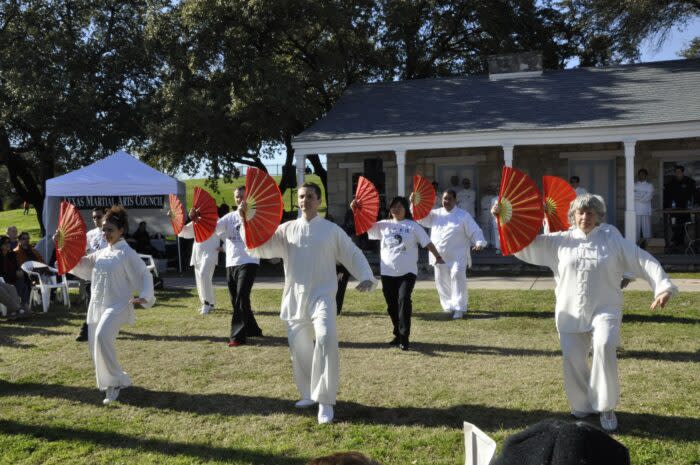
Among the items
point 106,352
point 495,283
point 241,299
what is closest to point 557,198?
point 241,299

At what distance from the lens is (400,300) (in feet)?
26.3

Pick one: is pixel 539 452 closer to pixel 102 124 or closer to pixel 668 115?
pixel 668 115

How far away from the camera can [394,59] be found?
25656mm

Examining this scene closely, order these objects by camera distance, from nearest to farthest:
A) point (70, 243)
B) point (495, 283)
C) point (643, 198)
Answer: point (70, 243) → point (495, 283) → point (643, 198)

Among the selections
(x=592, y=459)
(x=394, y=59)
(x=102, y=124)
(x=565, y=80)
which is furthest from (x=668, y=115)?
(x=102, y=124)

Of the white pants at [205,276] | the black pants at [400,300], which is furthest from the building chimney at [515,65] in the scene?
the black pants at [400,300]

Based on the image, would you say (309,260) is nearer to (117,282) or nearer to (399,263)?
(117,282)

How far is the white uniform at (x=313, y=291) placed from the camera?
222 inches

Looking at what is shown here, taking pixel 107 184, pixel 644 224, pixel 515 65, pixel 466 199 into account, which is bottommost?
pixel 644 224

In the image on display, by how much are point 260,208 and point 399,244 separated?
2.72 m

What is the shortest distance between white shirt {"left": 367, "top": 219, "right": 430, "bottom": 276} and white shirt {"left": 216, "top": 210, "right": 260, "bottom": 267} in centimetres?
163

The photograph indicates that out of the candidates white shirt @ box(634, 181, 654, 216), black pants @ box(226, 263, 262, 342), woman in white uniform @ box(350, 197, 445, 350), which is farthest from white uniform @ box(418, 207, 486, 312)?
white shirt @ box(634, 181, 654, 216)

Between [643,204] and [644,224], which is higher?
[643,204]

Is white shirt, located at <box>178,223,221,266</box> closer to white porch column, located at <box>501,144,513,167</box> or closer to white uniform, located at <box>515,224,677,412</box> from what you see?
white uniform, located at <box>515,224,677,412</box>
